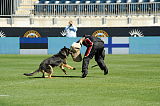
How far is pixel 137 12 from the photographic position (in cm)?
3622

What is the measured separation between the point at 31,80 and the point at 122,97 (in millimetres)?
4279

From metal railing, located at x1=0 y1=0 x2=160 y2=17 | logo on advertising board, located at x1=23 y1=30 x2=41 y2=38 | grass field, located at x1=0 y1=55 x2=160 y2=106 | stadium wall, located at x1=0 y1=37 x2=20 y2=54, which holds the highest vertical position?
metal railing, located at x1=0 y1=0 x2=160 y2=17

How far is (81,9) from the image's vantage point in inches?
1444

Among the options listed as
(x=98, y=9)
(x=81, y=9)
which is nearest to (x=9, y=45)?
(x=81, y=9)

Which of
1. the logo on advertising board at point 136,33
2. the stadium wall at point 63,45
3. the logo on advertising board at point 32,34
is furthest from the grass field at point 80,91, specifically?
the logo on advertising board at point 32,34

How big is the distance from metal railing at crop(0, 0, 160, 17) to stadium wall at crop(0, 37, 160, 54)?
569 centimetres

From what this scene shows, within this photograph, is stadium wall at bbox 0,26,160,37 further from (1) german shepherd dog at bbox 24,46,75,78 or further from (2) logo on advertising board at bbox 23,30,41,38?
(1) german shepherd dog at bbox 24,46,75,78

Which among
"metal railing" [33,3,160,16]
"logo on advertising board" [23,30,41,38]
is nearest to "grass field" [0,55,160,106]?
"logo on advertising board" [23,30,41,38]

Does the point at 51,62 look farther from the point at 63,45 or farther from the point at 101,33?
the point at 101,33

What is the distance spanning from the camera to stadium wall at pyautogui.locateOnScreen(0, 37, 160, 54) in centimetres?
3034

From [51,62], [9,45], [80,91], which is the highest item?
[51,62]

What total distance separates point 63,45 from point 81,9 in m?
6.98

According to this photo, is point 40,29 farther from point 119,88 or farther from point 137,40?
point 119,88

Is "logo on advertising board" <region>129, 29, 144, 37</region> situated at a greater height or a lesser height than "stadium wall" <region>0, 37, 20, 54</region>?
greater
